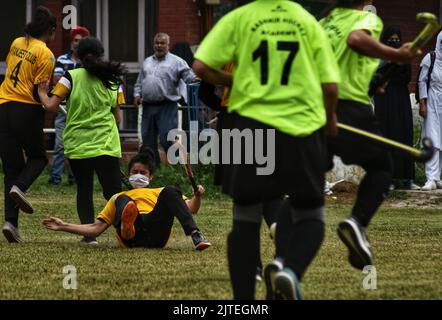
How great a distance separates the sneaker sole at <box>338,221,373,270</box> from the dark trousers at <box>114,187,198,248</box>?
2.71 metres

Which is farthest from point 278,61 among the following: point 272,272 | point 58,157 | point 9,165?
point 58,157

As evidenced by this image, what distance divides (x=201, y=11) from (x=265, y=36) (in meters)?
14.1

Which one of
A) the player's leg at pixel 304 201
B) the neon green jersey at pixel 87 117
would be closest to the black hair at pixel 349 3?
the player's leg at pixel 304 201

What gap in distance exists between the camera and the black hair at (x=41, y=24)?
1104 cm

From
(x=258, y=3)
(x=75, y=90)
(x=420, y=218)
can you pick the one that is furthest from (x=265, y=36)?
(x=420, y=218)

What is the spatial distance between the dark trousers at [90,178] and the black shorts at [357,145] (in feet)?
11.2

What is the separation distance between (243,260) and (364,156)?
5.00 ft

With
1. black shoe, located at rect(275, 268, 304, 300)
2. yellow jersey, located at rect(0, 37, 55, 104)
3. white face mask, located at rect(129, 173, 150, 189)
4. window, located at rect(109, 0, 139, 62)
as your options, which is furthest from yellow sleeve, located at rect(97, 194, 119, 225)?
window, located at rect(109, 0, 139, 62)

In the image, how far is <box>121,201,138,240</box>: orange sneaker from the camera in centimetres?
1000

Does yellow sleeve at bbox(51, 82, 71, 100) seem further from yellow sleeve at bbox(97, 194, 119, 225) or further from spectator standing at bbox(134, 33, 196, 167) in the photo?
spectator standing at bbox(134, 33, 196, 167)

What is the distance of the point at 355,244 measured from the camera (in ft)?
24.8

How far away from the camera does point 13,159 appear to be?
11.3 meters

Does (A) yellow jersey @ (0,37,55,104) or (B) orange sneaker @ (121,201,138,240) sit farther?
(A) yellow jersey @ (0,37,55,104)
